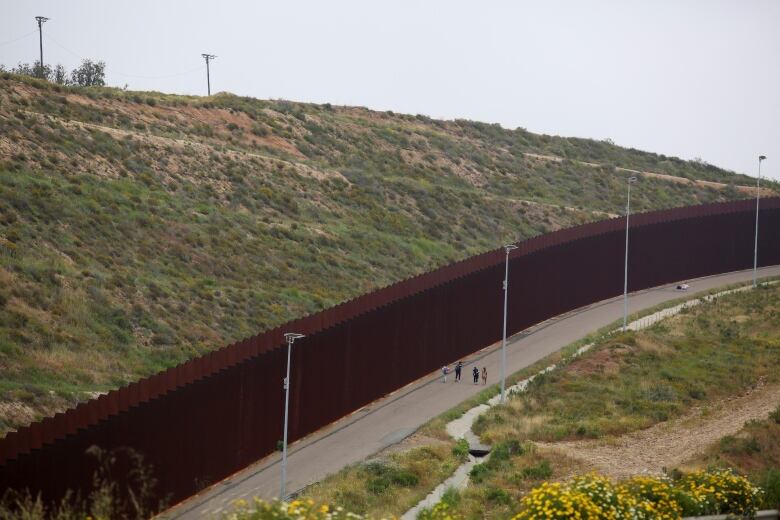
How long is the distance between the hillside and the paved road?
282 inches

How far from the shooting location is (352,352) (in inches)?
2048

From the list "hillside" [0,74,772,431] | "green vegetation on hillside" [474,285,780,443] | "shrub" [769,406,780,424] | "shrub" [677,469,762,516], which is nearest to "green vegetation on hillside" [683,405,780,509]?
"shrub" [769,406,780,424]

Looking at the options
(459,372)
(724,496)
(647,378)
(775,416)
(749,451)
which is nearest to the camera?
(724,496)

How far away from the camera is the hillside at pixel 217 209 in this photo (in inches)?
2041

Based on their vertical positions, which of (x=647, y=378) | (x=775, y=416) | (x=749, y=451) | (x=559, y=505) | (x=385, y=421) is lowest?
(x=385, y=421)

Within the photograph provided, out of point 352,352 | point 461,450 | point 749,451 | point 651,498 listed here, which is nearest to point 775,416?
point 749,451

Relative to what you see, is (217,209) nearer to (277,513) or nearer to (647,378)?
(647,378)

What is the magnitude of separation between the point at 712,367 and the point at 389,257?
28.6m

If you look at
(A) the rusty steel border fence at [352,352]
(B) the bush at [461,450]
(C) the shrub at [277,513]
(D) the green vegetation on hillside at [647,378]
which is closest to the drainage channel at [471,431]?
(B) the bush at [461,450]

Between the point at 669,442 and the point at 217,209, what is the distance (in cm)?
3943

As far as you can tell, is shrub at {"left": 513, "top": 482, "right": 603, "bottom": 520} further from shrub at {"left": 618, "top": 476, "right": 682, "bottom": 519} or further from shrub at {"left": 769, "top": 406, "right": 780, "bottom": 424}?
shrub at {"left": 769, "top": 406, "right": 780, "bottom": 424}

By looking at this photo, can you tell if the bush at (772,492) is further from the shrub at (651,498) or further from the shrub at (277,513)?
the shrub at (277,513)

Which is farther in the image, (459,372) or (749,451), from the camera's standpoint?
(459,372)

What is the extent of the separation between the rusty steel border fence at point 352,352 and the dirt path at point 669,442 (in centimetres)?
1052
